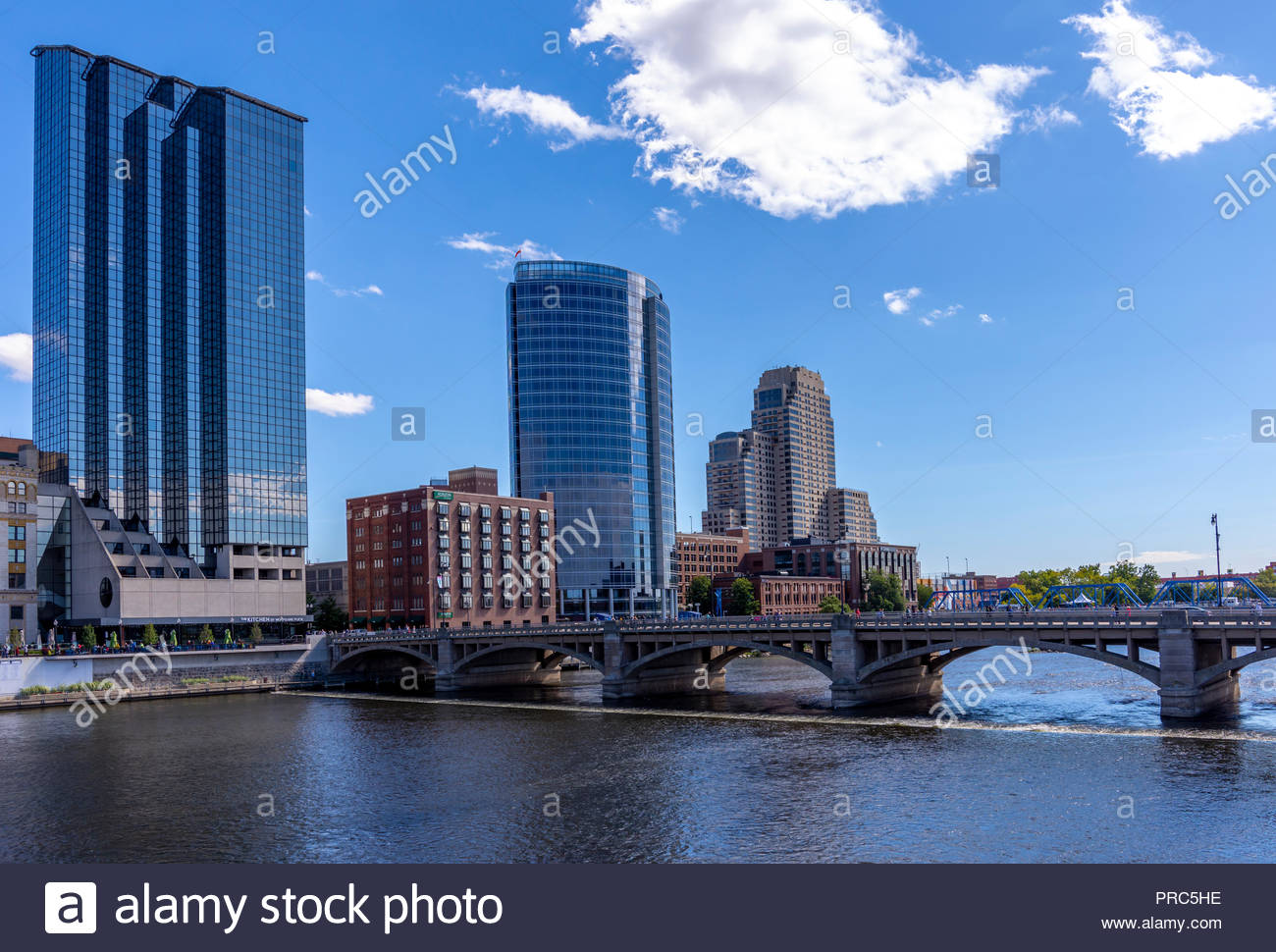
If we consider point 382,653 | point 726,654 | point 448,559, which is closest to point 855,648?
point 726,654

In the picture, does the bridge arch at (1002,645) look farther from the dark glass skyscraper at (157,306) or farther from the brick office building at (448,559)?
the dark glass skyscraper at (157,306)

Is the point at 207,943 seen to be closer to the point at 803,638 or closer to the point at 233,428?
the point at 803,638

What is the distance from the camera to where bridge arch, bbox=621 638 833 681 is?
88.2 m

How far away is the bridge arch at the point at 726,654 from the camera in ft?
290

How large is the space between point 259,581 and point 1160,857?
146631 mm

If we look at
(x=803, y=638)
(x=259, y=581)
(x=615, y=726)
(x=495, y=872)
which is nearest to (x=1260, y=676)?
(x=803, y=638)

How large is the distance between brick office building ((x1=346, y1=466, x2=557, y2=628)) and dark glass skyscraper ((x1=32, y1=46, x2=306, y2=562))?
13.4 metres

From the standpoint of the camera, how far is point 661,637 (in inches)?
4043

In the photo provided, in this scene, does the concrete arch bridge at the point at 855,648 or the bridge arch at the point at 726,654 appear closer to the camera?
the concrete arch bridge at the point at 855,648

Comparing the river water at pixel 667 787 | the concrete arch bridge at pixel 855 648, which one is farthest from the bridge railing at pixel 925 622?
the river water at pixel 667 787

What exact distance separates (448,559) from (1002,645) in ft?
351

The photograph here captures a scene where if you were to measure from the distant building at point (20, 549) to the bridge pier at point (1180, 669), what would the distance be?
12776cm

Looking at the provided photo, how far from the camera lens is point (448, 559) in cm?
16800

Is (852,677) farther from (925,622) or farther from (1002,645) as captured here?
(1002,645)
